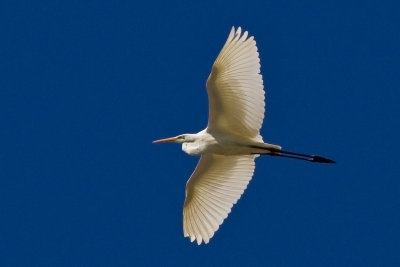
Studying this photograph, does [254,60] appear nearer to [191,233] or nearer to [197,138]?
[197,138]

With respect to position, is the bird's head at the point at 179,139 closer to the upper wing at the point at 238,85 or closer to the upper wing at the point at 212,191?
the upper wing at the point at 212,191

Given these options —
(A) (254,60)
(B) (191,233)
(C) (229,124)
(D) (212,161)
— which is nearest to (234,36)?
(A) (254,60)

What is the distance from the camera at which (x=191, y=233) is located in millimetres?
13516

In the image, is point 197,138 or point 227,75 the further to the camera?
point 197,138

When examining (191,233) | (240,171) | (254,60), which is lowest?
(191,233)

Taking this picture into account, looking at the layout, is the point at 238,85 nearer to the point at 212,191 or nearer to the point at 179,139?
the point at 179,139

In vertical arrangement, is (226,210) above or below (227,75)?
below

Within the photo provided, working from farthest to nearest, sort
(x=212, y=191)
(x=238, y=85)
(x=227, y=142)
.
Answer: (x=212, y=191)
(x=227, y=142)
(x=238, y=85)

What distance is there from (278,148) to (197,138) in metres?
1.18

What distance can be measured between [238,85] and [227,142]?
0.92 m

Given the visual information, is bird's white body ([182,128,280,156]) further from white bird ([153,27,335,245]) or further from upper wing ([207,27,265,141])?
upper wing ([207,27,265,141])

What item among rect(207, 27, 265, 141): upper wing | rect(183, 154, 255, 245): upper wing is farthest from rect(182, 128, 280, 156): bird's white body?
rect(183, 154, 255, 245): upper wing

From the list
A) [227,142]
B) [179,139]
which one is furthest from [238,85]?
[179,139]

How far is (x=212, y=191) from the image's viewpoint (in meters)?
13.7
